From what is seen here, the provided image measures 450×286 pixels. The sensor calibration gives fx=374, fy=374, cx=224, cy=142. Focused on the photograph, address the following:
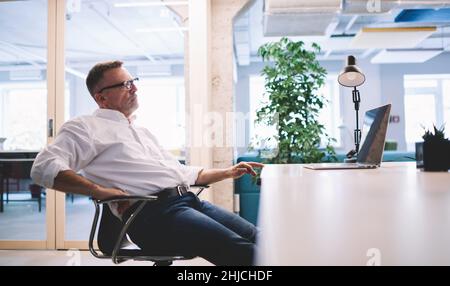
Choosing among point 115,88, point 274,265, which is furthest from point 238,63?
point 274,265

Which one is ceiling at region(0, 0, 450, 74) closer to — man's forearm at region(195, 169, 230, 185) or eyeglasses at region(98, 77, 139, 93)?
eyeglasses at region(98, 77, 139, 93)

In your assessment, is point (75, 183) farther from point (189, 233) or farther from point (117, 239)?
point (189, 233)

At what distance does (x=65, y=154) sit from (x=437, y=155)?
1.55m

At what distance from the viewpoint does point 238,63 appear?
9266 mm

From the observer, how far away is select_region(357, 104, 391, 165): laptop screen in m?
1.76

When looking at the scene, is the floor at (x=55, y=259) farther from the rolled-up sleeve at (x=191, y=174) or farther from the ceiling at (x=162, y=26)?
the ceiling at (x=162, y=26)

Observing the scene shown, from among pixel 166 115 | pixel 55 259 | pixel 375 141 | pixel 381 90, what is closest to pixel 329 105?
pixel 381 90

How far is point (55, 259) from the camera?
3.26m

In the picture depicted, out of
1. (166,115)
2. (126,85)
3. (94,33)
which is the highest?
(94,33)

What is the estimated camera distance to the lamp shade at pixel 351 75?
2.42m

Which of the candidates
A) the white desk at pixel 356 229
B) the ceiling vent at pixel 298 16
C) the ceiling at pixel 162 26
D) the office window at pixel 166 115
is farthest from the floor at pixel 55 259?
the ceiling vent at pixel 298 16

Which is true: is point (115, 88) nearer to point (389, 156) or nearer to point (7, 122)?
point (7, 122)

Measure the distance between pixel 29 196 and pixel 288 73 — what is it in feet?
11.1

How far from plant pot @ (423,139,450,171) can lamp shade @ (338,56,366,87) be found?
0.93 meters
